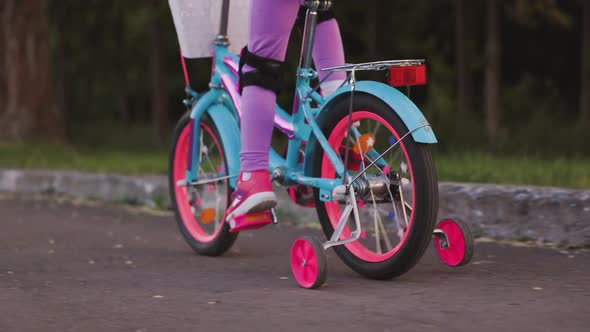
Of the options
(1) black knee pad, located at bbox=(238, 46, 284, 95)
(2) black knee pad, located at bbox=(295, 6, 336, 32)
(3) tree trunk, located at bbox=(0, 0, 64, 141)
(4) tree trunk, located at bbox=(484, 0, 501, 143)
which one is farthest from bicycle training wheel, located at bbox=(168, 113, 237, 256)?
(4) tree trunk, located at bbox=(484, 0, 501, 143)

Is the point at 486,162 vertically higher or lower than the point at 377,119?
lower

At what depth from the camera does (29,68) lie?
47.6ft

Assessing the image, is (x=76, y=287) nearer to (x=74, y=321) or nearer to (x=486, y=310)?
(x=74, y=321)

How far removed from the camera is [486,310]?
3504 mm

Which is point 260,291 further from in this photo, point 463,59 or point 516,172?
point 463,59

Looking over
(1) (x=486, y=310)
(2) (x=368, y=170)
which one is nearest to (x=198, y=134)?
(2) (x=368, y=170)

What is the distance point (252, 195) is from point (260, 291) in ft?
1.94

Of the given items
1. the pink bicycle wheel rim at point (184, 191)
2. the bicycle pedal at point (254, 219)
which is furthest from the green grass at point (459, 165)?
the bicycle pedal at point (254, 219)

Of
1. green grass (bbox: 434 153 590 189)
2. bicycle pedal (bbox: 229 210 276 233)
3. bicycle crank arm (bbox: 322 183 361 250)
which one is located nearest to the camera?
bicycle crank arm (bbox: 322 183 361 250)

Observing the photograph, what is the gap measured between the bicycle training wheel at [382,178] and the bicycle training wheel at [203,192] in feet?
2.69

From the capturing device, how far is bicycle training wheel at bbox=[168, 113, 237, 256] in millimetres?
5199

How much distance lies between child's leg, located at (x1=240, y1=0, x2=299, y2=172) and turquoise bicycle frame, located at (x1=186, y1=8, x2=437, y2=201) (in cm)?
11

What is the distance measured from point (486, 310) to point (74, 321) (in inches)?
56.4

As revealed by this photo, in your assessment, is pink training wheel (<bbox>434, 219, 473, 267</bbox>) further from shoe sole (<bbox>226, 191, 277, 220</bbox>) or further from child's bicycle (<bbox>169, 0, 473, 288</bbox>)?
shoe sole (<bbox>226, 191, 277, 220</bbox>)
